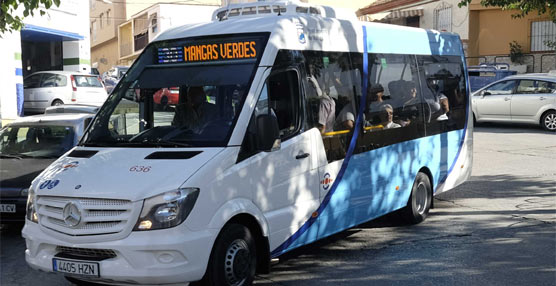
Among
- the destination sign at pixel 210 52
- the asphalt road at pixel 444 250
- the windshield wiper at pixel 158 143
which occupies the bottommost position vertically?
the asphalt road at pixel 444 250

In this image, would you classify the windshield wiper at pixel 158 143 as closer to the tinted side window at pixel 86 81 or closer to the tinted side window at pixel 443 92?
the tinted side window at pixel 443 92

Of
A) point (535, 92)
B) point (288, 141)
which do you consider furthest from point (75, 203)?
point (535, 92)

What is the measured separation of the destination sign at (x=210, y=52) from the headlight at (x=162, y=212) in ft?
5.28

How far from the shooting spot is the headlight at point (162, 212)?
15.8ft

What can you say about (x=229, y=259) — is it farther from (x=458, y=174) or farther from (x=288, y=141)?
(x=458, y=174)

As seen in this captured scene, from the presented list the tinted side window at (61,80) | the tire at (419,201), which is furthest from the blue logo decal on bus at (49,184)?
the tinted side window at (61,80)

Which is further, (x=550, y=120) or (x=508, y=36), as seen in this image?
(x=508, y=36)

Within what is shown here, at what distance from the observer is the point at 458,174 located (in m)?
9.16

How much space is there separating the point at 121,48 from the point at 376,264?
2123 inches

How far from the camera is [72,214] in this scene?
16.5 feet

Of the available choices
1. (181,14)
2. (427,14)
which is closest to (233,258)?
(427,14)

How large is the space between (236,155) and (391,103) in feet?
9.35

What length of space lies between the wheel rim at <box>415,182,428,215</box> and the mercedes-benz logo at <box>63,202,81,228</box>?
4.56 m

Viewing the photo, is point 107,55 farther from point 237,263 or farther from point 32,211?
point 237,263
